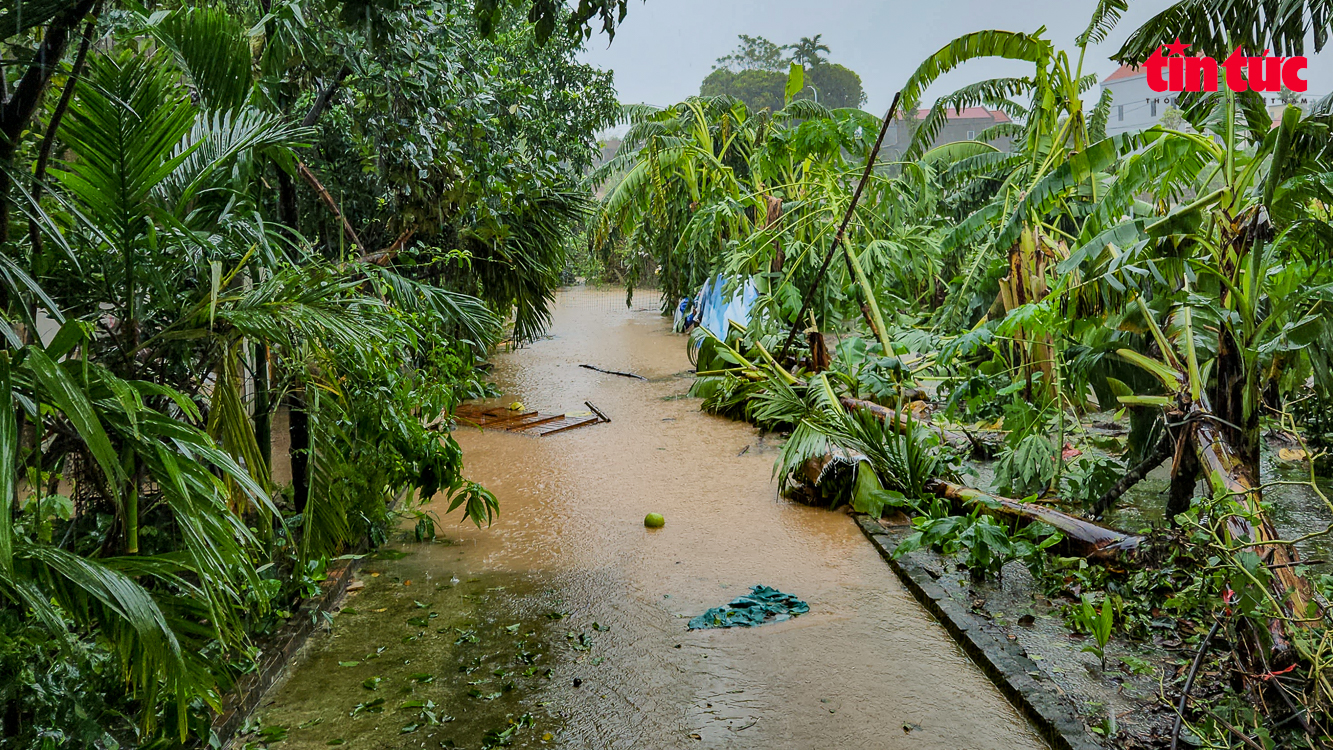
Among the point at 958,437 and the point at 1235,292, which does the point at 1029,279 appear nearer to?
the point at 958,437

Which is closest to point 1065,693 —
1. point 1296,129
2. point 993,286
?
point 1296,129

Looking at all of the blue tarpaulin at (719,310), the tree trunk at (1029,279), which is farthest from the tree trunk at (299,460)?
the blue tarpaulin at (719,310)

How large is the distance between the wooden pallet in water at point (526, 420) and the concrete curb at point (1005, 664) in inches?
168

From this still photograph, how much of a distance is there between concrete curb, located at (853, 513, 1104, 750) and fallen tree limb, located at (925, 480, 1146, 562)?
60 centimetres

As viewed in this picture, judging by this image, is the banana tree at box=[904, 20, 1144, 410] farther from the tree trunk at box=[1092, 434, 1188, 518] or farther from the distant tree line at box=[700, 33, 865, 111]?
the distant tree line at box=[700, 33, 865, 111]

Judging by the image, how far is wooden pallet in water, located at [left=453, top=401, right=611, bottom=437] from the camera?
8195 millimetres

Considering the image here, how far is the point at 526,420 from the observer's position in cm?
858

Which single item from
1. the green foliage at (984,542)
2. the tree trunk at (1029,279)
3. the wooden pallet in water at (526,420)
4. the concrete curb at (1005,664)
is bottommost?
the wooden pallet in water at (526,420)

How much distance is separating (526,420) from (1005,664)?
5904 mm

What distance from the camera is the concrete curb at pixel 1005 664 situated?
2891 millimetres

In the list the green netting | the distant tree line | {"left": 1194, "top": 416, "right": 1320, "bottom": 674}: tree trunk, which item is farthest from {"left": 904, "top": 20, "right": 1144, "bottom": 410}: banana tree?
the distant tree line

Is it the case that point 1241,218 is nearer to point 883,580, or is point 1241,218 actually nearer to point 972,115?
point 883,580

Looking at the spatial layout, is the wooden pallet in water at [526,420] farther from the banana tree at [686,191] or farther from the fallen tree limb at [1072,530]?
the fallen tree limb at [1072,530]

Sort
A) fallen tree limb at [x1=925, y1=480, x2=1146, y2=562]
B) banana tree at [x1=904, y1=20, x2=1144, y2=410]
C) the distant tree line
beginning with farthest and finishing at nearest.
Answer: the distant tree line
banana tree at [x1=904, y1=20, x2=1144, y2=410]
fallen tree limb at [x1=925, y1=480, x2=1146, y2=562]
